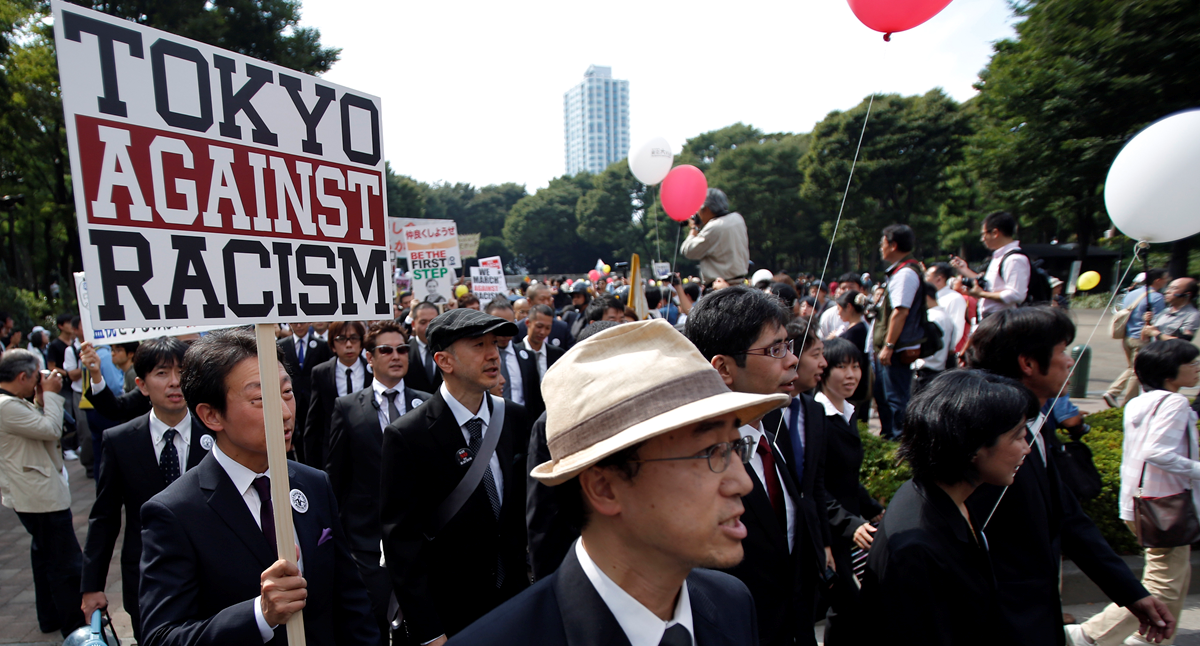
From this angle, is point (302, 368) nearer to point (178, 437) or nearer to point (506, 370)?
point (506, 370)

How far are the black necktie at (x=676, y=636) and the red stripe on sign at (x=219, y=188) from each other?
156 centimetres

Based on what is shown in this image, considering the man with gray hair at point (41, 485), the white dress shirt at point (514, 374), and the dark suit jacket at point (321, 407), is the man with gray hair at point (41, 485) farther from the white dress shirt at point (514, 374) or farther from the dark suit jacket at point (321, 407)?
the white dress shirt at point (514, 374)

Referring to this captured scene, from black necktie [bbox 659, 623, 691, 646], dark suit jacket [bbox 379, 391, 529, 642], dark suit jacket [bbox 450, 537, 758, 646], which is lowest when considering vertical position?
dark suit jacket [bbox 379, 391, 529, 642]

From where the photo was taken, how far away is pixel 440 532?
114 inches

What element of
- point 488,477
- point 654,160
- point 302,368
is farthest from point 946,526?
point 302,368

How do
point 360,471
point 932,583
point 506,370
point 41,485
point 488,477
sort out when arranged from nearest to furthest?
point 932,583 < point 488,477 < point 360,471 < point 41,485 < point 506,370

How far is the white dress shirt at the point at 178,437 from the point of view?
338 centimetres

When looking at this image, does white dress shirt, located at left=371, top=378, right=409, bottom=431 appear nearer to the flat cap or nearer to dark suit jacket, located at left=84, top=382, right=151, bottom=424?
the flat cap

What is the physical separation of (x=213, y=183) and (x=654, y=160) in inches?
290

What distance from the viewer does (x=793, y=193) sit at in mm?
53562

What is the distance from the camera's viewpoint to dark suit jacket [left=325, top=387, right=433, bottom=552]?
4.38 metres

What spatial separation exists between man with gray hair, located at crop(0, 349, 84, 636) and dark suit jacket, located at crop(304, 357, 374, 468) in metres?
1.61

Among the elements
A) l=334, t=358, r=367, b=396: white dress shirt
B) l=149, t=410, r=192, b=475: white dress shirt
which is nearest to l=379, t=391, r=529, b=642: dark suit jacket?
l=149, t=410, r=192, b=475: white dress shirt

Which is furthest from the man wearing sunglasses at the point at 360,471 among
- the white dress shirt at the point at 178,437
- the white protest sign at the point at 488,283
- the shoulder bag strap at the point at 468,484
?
the white protest sign at the point at 488,283
